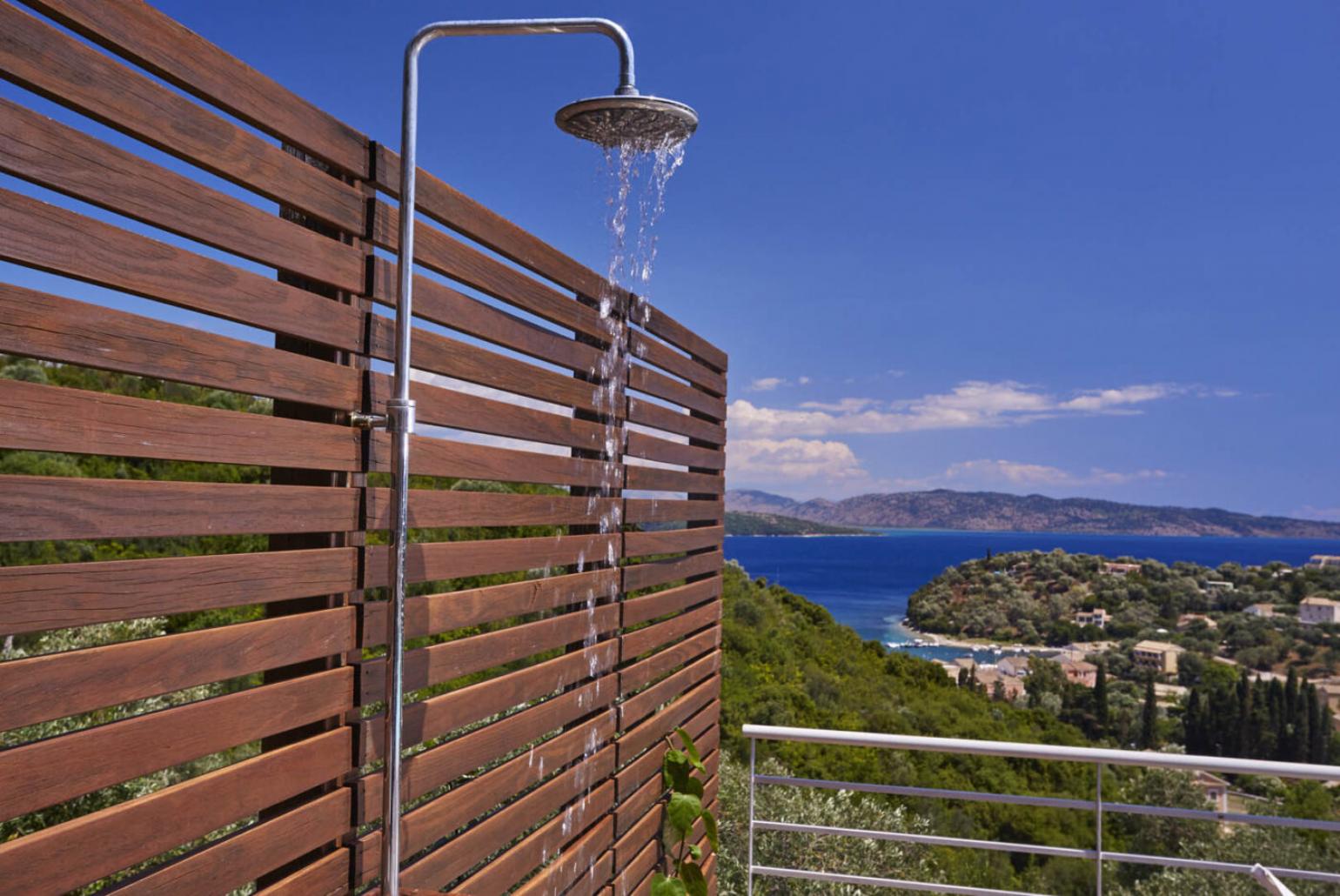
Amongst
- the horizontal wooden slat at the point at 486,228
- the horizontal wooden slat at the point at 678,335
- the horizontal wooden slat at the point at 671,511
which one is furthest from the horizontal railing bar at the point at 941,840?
the horizontal wooden slat at the point at 486,228

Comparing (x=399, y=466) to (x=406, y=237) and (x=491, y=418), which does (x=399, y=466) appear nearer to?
(x=406, y=237)

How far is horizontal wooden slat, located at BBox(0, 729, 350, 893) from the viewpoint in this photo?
116cm

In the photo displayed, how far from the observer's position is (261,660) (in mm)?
1496

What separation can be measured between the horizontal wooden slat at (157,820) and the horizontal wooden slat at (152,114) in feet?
2.85

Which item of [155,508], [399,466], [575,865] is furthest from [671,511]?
[155,508]

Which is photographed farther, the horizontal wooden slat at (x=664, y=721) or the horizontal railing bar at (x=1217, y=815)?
the horizontal railing bar at (x=1217, y=815)

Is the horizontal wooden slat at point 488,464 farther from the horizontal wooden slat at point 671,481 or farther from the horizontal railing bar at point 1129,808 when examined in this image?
the horizontal railing bar at point 1129,808

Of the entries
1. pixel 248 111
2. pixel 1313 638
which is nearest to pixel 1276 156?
pixel 1313 638

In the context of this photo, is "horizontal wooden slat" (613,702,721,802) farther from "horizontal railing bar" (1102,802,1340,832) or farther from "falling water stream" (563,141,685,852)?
"horizontal railing bar" (1102,802,1340,832)

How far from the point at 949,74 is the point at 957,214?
577 cm

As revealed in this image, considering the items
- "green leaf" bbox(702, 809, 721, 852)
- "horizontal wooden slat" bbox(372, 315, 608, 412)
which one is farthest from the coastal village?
"horizontal wooden slat" bbox(372, 315, 608, 412)

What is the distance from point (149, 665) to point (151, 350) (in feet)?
1.35

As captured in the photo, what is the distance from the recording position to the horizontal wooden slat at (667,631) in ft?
10.6

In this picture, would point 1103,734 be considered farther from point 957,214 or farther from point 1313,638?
point 957,214
